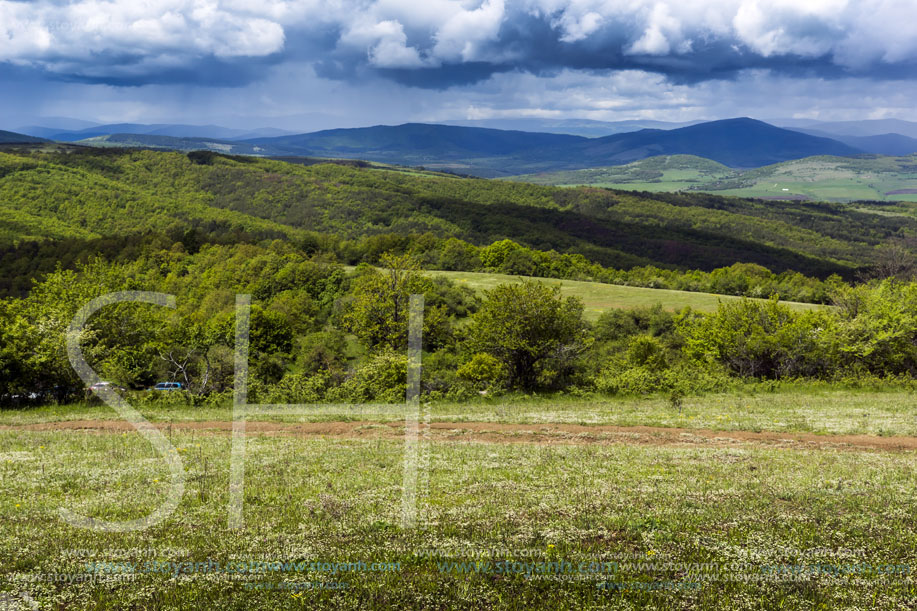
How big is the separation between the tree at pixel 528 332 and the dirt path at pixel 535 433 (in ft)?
48.9

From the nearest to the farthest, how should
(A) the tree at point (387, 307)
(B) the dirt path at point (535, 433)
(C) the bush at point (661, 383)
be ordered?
(B) the dirt path at point (535, 433)
(C) the bush at point (661, 383)
(A) the tree at point (387, 307)

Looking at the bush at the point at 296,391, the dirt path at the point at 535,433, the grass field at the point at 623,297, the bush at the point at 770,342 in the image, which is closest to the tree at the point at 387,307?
the bush at the point at 296,391

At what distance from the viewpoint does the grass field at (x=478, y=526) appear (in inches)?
314

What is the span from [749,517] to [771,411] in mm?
16814

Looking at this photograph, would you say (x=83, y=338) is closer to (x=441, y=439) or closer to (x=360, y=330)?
(x=360, y=330)

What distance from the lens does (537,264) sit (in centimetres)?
12800

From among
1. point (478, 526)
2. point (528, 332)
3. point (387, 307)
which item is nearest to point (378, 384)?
point (528, 332)

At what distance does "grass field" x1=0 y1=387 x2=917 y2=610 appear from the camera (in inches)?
314

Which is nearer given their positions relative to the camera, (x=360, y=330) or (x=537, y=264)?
(x=360, y=330)

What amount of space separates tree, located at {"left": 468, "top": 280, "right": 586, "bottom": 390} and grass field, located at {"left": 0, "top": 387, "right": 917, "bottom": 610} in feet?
59.7

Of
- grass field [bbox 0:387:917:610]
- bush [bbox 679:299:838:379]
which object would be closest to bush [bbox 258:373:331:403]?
grass field [bbox 0:387:917:610]

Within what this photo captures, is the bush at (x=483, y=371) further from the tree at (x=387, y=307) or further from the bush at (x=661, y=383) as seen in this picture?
the tree at (x=387, y=307)

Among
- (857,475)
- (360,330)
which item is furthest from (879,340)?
(360,330)

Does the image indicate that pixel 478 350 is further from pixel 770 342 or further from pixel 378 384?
pixel 770 342
